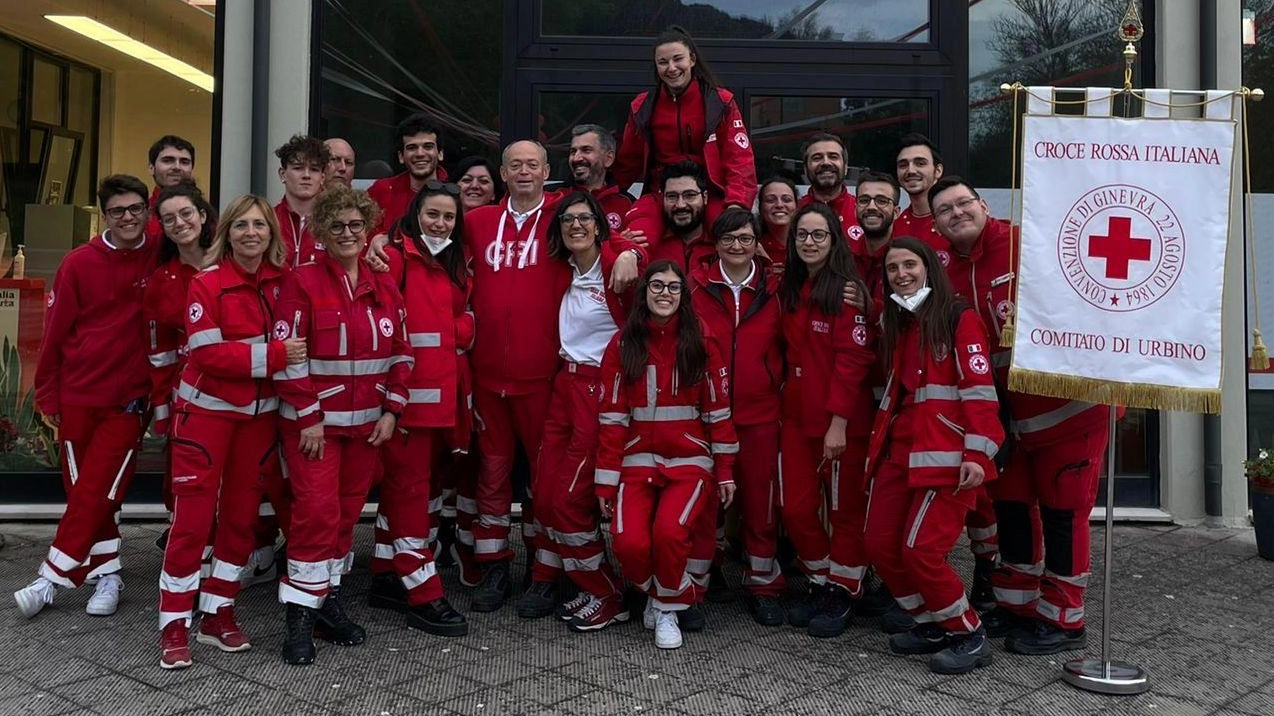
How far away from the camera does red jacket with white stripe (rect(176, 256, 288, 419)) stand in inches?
164

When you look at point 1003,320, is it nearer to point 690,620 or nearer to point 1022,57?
point 690,620

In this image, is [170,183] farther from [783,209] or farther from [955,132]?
[955,132]

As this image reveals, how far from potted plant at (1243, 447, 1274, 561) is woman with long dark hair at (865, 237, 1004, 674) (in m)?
2.55

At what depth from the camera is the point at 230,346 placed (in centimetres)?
417

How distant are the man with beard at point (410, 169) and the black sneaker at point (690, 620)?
2.34 meters

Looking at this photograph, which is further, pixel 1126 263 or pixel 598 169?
pixel 598 169

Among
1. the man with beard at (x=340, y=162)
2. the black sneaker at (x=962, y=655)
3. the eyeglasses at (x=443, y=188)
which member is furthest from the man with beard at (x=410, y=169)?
the black sneaker at (x=962, y=655)

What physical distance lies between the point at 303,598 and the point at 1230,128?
3.87m

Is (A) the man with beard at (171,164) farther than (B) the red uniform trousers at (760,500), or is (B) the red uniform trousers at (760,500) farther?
(A) the man with beard at (171,164)

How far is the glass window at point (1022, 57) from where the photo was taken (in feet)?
22.7

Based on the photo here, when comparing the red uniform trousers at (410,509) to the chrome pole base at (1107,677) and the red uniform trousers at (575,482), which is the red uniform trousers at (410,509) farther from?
the chrome pole base at (1107,677)

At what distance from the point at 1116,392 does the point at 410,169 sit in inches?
136

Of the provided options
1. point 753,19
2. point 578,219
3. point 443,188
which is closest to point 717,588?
point 578,219

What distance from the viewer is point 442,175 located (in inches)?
231
